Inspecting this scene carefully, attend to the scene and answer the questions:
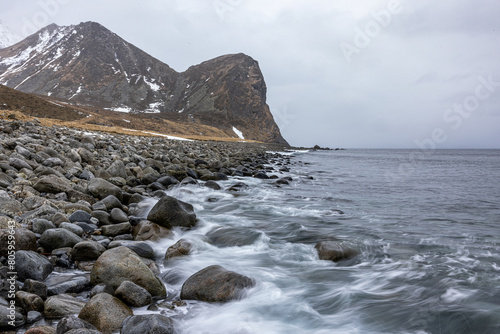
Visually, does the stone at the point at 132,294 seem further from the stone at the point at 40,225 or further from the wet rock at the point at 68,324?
the stone at the point at 40,225

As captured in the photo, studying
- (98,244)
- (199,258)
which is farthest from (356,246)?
(98,244)

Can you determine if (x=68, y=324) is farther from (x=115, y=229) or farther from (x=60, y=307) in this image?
(x=115, y=229)

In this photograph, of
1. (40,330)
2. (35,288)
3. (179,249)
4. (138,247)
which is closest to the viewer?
(40,330)

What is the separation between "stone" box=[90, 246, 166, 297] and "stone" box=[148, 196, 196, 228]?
2.70 metres

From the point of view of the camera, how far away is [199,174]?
1531 centimetres

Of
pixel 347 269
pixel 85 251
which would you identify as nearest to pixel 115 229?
pixel 85 251

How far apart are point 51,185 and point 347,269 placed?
23.9 ft

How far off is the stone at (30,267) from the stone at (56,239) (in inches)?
27.2

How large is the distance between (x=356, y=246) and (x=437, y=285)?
204 cm

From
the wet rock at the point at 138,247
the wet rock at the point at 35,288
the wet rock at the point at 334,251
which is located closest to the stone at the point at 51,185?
the wet rock at the point at 138,247

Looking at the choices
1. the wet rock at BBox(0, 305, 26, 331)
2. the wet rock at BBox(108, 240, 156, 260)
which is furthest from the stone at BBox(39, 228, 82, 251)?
the wet rock at BBox(0, 305, 26, 331)

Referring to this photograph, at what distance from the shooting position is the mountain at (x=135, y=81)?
5128 inches

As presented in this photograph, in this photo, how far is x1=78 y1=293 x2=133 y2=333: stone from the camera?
333 cm

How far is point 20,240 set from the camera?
448 cm
